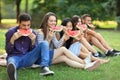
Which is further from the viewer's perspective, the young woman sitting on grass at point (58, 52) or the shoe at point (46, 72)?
the young woman sitting on grass at point (58, 52)

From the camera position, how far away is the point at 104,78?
6.10 meters

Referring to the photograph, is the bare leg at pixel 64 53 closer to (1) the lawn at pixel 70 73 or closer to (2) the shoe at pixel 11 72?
(1) the lawn at pixel 70 73

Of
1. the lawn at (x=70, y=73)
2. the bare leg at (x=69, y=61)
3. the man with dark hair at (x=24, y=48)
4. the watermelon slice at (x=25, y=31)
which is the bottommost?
the lawn at (x=70, y=73)

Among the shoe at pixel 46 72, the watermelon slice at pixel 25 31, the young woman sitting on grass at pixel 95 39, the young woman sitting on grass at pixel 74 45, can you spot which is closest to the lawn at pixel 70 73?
the shoe at pixel 46 72

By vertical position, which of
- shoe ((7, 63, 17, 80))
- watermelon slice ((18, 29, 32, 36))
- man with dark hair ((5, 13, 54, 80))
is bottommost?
shoe ((7, 63, 17, 80))

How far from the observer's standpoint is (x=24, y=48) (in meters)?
6.19

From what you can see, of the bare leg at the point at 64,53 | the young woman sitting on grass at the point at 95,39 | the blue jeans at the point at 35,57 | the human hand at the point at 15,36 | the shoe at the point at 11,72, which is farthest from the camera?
the young woman sitting on grass at the point at 95,39

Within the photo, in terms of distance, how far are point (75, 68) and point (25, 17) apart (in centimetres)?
146

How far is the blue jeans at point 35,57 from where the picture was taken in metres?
6.02

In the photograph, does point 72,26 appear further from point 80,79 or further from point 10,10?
point 10,10

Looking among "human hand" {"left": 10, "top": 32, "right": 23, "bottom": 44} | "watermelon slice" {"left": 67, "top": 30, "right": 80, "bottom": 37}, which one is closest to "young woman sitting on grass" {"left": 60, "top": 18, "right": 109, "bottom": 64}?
"watermelon slice" {"left": 67, "top": 30, "right": 80, "bottom": 37}

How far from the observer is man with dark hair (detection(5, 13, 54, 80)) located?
234 inches

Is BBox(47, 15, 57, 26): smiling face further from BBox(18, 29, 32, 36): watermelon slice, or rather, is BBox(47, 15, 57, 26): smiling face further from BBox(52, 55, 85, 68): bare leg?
BBox(18, 29, 32, 36): watermelon slice

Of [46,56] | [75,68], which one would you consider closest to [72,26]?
[75,68]
